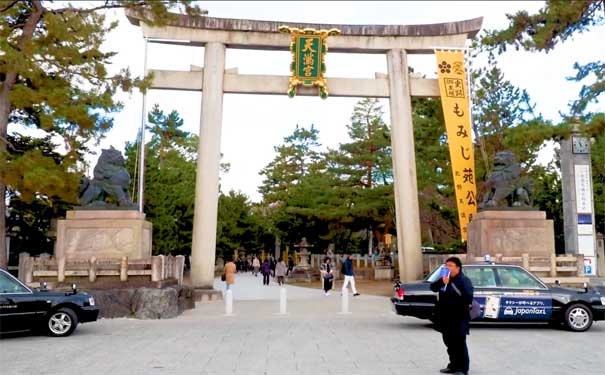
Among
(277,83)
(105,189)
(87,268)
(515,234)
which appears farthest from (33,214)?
(515,234)

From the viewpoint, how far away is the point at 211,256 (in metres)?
21.1

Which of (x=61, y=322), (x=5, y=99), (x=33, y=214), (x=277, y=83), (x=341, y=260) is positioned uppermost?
(x=277, y=83)

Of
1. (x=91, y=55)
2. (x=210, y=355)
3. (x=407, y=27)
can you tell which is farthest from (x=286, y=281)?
(x=210, y=355)

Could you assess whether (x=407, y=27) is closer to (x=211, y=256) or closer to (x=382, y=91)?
(x=382, y=91)

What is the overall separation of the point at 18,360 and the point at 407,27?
61.4 ft

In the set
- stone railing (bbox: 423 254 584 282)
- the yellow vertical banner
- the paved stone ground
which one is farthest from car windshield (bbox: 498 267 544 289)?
the yellow vertical banner

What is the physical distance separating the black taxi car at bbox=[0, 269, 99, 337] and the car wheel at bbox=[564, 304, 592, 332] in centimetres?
915

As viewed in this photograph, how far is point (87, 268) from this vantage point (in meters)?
15.2

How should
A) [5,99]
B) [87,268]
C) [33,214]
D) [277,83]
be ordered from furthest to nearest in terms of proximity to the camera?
[33,214]
[277,83]
[5,99]
[87,268]

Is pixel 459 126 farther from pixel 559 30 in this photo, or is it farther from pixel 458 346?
pixel 458 346

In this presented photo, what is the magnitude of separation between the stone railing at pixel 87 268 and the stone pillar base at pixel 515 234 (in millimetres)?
9620

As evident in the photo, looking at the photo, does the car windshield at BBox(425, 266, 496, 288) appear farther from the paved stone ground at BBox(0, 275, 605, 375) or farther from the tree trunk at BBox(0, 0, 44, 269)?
the tree trunk at BBox(0, 0, 44, 269)

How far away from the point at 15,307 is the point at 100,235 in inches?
256

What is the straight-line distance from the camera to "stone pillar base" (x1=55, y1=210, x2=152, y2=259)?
16844 mm
